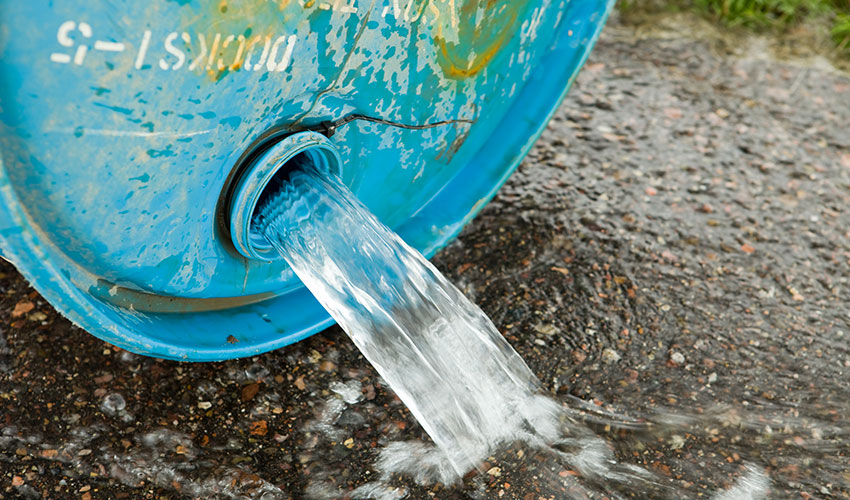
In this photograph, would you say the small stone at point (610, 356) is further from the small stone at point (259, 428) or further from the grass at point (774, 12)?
the grass at point (774, 12)

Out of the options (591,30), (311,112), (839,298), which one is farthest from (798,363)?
(311,112)

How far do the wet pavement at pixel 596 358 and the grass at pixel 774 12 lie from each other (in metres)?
0.91

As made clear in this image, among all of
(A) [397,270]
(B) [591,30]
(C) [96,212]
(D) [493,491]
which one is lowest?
(D) [493,491]

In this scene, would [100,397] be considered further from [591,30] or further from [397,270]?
[591,30]

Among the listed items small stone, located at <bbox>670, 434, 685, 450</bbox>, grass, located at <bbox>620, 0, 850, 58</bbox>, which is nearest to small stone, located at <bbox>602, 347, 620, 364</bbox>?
small stone, located at <bbox>670, 434, 685, 450</bbox>

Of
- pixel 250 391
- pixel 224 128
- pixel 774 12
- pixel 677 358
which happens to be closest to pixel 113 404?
pixel 250 391

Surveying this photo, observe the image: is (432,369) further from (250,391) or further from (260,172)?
(260,172)

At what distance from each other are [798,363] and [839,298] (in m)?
0.41

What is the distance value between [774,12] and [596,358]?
112 inches

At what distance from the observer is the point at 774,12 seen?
4262 millimetres

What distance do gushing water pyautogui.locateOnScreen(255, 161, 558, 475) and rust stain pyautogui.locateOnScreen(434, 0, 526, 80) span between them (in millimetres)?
437

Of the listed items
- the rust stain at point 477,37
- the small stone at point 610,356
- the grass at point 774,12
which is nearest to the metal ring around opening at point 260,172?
the rust stain at point 477,37

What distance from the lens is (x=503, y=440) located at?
7.12 feet

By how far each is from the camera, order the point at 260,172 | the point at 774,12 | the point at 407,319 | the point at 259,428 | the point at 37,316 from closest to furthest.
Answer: the point at 260,172, the point at 407,319, the point at 259,428, the point at 37,316, the point at 774,12
